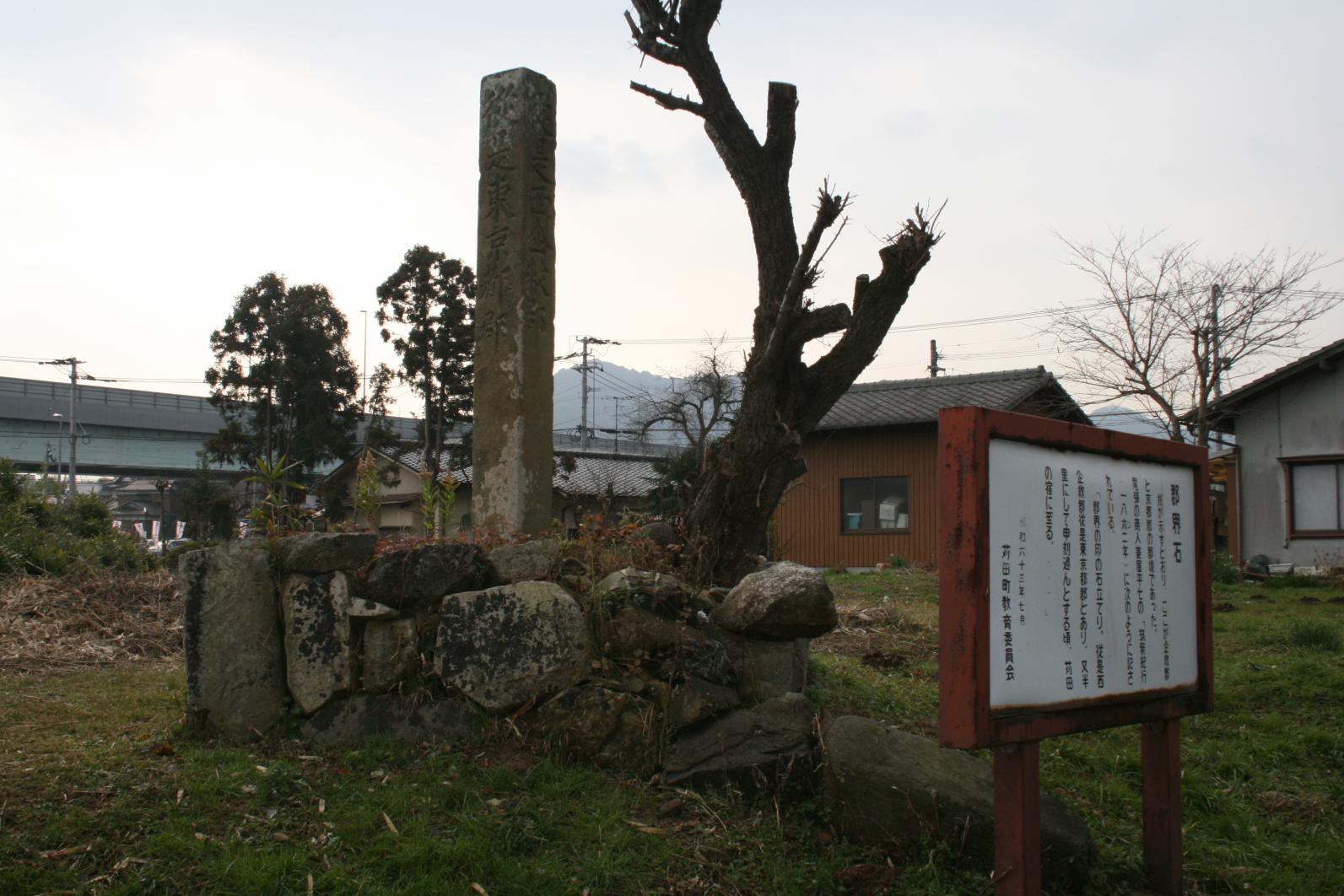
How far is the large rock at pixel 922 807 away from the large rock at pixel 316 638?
2595 mm

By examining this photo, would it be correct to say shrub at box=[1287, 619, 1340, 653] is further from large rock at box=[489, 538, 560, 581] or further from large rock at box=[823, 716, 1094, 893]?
large rock at box=[489, 538, 560, 581]

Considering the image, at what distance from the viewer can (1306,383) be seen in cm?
1900

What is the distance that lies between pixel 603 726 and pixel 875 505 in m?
18.8

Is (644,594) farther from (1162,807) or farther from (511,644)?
(1162,807)

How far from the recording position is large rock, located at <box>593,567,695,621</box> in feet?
18.8

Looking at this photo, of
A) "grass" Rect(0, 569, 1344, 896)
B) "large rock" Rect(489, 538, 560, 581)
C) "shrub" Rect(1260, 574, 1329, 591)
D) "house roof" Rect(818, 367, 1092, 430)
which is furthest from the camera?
"house roof" Rect(818, 367, 1092, 430)

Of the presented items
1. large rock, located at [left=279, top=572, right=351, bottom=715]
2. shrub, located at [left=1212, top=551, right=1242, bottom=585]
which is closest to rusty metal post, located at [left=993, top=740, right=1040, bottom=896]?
large rock, located at [left=279, top=572, right=351, bottom=715]

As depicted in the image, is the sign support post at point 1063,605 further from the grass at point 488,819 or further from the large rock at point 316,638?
the large rock at point 316,638

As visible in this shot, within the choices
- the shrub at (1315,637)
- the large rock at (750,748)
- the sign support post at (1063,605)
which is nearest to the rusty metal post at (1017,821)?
the sign support post at (1063,605)

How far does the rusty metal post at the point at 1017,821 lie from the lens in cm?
388

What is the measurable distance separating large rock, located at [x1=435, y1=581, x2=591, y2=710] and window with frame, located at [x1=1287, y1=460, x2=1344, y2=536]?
57.3 feet

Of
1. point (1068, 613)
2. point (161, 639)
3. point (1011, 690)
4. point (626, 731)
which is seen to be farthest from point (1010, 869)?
point (161, 639)

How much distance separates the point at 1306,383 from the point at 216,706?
19270 millimetres

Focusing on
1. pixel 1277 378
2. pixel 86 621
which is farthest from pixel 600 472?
pixel 86 621
